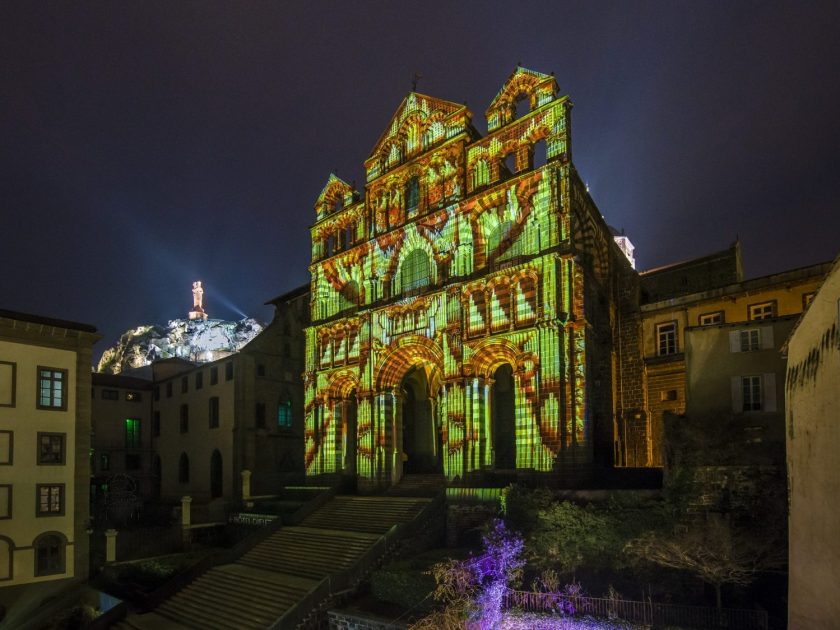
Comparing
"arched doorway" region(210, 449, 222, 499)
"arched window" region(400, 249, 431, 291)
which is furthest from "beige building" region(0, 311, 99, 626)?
"arched window" region(400, 249, 431, 291)

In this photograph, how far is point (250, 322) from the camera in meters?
124

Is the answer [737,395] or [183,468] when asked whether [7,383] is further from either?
[737,395]

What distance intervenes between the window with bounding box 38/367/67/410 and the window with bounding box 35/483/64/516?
3714 mm

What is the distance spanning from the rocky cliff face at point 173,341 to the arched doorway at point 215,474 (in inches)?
2748

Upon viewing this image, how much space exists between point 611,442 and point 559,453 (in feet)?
19.1

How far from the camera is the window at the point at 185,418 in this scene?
48969 millimetres

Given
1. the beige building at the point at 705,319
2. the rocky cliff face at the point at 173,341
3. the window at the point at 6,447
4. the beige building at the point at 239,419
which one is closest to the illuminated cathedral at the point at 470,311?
the beige building at the point at 705,319

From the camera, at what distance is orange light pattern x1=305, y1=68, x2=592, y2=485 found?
2934 centimetres

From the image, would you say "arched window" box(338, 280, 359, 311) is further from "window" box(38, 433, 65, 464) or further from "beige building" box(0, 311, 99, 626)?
"window" box(38, 433, 65, 464)

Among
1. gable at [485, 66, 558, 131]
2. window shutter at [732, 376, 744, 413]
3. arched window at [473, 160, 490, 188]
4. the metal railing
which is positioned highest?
gable at [485, 66, 558, 131]

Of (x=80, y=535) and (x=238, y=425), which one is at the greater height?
(x=238, y=425)

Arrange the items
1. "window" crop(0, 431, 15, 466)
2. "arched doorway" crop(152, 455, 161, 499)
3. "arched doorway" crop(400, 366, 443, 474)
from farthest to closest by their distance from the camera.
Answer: "arched doorway" crop(152, 455, 161, 499)
"arched doorway" crop(400, 366, 443, 474)
"window" crop(0, 431, 15, 466)

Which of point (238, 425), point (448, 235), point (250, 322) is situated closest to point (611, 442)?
point (448, 235)

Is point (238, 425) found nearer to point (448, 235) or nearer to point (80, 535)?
point (80, 535)
